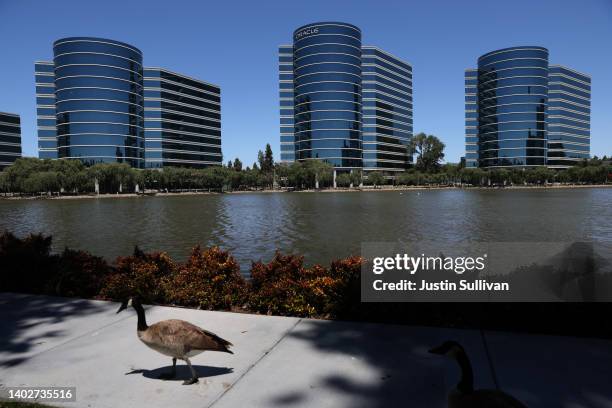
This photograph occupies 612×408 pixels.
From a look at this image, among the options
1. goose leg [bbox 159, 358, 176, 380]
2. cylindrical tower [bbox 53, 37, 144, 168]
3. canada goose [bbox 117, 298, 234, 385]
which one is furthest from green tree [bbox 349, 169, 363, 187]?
canada goose [bbox 117, 298, 234, 385]

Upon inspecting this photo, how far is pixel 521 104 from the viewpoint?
631ft

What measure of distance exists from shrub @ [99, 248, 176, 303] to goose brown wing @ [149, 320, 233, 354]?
13.1 ft

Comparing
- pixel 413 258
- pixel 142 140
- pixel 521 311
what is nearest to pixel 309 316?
pixel 413 258

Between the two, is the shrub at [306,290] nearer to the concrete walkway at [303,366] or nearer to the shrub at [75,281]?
the concrete walkway at [303,366]

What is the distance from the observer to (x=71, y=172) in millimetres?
115625

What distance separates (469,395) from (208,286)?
6.10 meters

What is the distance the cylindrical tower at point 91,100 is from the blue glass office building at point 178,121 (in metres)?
18.4

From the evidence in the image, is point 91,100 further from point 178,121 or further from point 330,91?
point 330,91

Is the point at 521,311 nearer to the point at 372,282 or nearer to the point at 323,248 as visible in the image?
the point at 372,282

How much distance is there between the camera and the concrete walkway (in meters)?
4.52

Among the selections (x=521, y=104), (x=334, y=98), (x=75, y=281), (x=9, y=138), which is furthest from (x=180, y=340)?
(x=9, y=138)

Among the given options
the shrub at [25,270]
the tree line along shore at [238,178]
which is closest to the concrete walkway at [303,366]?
the shrub at [25,270]

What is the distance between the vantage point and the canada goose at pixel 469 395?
10.5 feet

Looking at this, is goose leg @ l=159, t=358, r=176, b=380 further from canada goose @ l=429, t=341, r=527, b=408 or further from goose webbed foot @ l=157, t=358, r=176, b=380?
canada goose @ l=429, t=341, r=527, b=408
